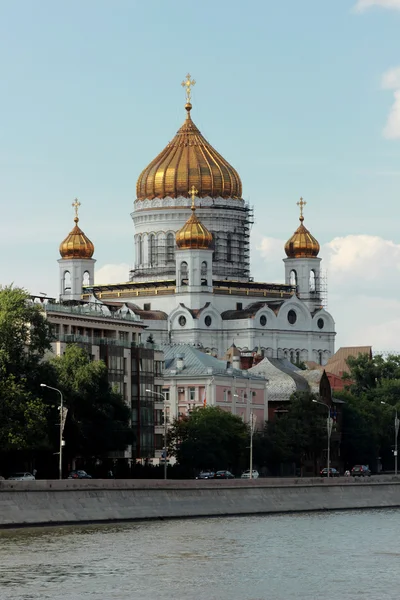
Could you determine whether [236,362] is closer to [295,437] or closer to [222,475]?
[295,437]

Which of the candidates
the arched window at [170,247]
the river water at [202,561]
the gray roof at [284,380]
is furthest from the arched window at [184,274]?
the river water at [202,561]

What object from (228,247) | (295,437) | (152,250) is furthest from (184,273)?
(295,437)

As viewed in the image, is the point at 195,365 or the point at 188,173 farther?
the point at 188,173

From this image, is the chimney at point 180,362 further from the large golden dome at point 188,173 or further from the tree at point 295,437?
the large golden dome at point 188,173

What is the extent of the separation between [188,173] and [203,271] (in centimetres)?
1056

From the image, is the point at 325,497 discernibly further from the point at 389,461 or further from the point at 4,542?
the point at 389,461

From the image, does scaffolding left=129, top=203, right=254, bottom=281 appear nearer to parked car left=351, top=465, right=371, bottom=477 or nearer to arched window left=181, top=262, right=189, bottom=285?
arched window left=181, top=262, right=189, bottom=285

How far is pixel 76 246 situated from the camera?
571ft

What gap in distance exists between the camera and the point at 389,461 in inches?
5349

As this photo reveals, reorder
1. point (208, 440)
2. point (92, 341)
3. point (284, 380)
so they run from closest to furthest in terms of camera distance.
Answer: point (92, 341)
point (208, 440)
point (284, 380)

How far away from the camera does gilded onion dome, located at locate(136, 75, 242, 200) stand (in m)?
172

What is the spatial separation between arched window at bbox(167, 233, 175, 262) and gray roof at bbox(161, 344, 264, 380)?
139 ft

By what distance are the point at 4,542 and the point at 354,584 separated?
14.6 metres

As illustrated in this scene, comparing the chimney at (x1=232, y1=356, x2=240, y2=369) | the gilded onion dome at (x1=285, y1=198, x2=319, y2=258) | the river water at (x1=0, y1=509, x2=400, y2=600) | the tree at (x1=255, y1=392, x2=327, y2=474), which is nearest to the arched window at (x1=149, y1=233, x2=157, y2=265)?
the gilded onion dome at (x1=285, y1=198, x2=319, y2=258)
